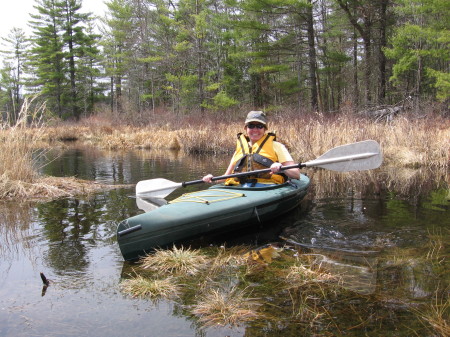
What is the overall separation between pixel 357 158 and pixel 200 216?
2.22 meters

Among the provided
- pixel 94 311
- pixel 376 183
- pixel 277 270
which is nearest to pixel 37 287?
pixel 94 311

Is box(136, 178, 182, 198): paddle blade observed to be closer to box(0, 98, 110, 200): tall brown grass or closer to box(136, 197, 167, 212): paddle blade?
box(136, 197, 167, 212): paddle blade

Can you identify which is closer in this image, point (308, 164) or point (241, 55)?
point (308, 164)

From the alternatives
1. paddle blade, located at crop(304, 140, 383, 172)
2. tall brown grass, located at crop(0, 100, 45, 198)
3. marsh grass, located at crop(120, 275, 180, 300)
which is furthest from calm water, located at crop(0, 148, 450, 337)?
paddle blade, located at crop(304, 140, 383, 172)

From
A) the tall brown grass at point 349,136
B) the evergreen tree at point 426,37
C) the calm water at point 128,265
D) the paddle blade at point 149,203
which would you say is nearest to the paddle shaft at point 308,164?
the paddle blade at point 149,203

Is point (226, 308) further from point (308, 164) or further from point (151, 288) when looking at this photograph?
point (308, 164)

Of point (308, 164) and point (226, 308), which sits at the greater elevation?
point (308, 164)

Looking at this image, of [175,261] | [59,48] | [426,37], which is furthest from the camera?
[59,48]

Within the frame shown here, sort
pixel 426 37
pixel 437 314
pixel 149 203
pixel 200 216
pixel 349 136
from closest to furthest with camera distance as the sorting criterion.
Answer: pixel 437 314 < pixel 200 216 < pixel 149 203 < pixel 349 136 < pixel 426 37

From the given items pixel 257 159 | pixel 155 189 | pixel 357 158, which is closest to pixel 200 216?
pixel 155 189

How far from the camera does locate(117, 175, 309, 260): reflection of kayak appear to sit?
134 inches

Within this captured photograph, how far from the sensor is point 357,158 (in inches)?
185

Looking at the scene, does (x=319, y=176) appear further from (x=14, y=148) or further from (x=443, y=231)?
(x=14, y=148)

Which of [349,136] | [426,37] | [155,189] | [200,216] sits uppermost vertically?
[426,37]
